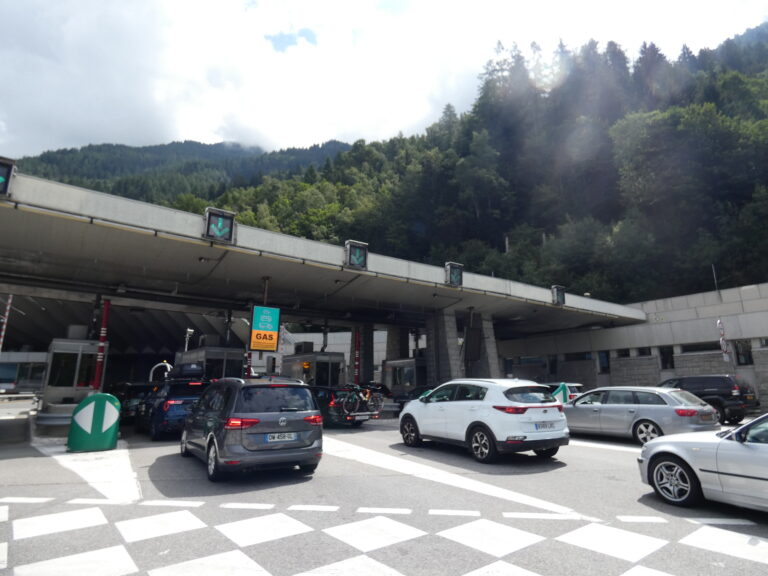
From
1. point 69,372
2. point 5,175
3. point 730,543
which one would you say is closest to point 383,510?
point 730,543

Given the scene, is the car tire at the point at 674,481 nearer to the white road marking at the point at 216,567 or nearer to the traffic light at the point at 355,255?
the white road marking at the point at 216,567

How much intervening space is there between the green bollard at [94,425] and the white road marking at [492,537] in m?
8.65

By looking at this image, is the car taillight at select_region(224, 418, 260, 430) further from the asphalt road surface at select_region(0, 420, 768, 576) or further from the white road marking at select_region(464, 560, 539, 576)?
the white road marking at select_region(464, 560, 539, 576)

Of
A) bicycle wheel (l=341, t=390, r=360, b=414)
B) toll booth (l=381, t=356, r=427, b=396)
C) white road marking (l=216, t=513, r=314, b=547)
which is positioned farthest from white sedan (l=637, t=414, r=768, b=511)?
toll booth (l=381, t=356, r=427, b=396)

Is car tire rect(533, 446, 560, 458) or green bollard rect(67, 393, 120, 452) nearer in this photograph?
car tire rect(533, 446, 560, 458)

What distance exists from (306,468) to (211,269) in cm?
1357

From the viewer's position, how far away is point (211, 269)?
19.4 metres

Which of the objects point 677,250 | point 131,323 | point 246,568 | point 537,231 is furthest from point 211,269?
point 537,231

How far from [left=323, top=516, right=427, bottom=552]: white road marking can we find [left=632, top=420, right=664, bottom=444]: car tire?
8.36 metres

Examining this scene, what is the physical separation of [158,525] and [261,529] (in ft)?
3.95

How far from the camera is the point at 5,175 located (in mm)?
12219

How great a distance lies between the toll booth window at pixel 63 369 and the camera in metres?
19.0

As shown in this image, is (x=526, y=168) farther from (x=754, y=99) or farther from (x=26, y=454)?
(x=26, y=454)

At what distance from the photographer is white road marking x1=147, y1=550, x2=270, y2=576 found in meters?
3.82
